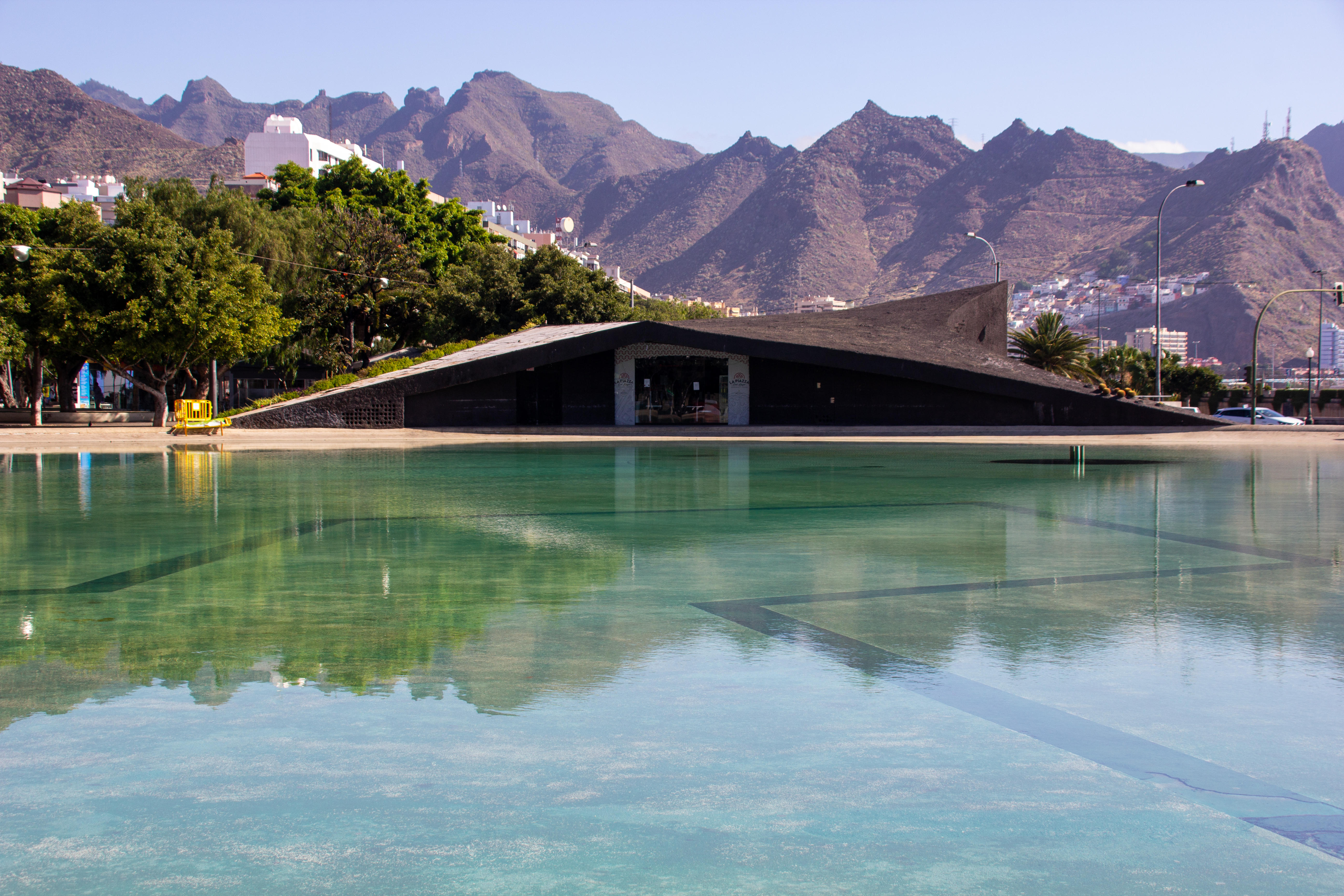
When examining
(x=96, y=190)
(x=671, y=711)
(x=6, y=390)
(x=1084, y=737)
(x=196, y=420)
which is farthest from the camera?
(x=96, y=190)

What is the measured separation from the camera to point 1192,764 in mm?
4395

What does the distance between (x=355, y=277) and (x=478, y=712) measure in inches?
1687

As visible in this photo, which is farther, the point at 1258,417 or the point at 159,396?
the point at 1258,417

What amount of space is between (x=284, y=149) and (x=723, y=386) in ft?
336

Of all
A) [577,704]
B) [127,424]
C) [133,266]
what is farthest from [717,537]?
[127,424]

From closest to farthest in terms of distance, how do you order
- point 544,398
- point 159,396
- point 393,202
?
point 159,396, point 544,398, point 393,202

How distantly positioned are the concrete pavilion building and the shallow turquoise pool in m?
23.6

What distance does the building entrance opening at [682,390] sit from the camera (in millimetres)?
37688


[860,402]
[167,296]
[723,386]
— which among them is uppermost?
[167,296]

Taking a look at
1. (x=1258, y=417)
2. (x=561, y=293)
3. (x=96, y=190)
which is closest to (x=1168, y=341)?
(x=1258, y=417)

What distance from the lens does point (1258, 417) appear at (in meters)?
48.4

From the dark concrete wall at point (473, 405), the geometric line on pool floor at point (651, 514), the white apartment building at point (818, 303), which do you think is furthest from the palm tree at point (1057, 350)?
the white apartment building at point (818, 303)

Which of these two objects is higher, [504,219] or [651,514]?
[504,219]

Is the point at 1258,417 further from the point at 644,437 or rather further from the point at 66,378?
the point at 66,378
